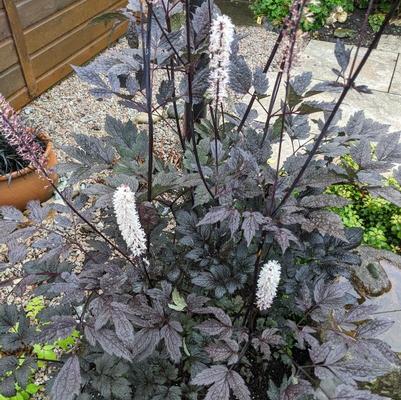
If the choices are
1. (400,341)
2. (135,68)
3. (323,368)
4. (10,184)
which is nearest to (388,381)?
(400,341)

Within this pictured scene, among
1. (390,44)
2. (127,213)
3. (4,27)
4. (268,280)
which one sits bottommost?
(390,44)

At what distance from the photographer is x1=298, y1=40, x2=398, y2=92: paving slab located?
14.4 feet

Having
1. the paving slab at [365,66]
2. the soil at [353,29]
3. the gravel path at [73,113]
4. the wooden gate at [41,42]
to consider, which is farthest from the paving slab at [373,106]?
the wooden gate at [41,42]

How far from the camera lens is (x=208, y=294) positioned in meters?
1.71

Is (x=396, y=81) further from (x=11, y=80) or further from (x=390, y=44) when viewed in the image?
(x=11, y=80)

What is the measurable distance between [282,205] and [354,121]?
64 cm

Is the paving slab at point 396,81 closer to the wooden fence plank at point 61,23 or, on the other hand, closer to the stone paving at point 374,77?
the stone paving at point 374,77

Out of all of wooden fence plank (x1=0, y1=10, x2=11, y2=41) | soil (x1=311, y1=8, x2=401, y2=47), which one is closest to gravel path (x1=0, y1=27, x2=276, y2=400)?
wooden fence plank (x1=0, y1=10, x2=11, y2=41)

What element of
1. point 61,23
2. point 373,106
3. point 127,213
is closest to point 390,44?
point 373,106

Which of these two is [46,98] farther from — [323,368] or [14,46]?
[323,368]

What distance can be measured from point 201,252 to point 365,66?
3.90m

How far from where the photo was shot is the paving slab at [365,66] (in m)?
4.40

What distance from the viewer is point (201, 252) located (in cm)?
155

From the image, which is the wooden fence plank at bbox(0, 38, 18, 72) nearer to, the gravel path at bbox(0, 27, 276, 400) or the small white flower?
the gravel path at bbox(0, 27, 276, 400)
